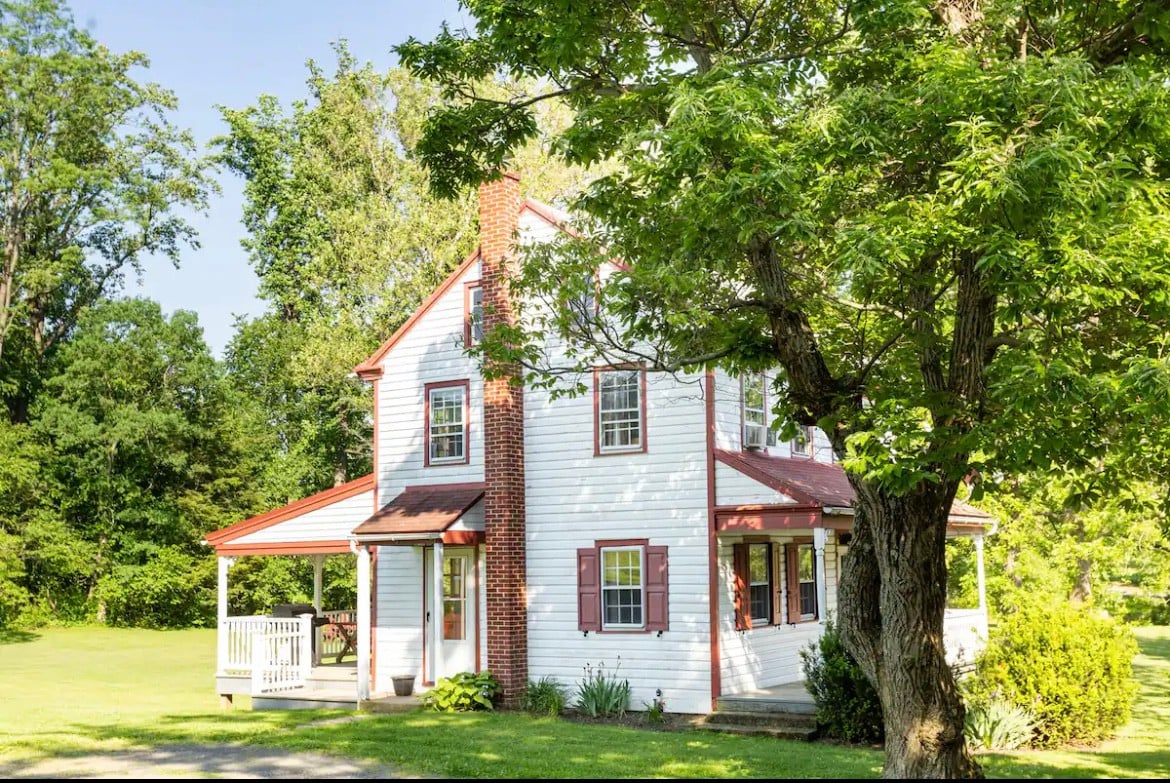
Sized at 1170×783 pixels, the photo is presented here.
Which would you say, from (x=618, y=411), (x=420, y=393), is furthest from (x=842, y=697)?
(x=420, y=393)

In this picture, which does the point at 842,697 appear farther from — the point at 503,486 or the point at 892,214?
the point at 892,214

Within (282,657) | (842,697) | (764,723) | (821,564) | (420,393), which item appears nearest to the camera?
(842,697)

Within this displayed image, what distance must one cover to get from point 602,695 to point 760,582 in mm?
3392


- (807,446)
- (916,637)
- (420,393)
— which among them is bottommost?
(916,637)

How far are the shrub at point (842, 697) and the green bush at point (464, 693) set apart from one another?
211 inches

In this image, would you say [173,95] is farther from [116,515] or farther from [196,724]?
[196,724]

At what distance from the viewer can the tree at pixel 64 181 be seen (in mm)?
40312

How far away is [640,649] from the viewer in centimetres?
1842

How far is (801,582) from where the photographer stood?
2106 centimetres

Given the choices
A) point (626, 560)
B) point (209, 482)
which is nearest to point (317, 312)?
point (209, 482)

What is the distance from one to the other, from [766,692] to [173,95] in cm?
3637

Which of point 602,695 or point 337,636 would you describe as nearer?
point 602,695

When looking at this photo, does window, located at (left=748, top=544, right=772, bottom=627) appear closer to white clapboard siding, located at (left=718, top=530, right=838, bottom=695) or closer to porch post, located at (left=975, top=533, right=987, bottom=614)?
white clapboard siding, located at (left=718, top=530, right=838, bottom=695)

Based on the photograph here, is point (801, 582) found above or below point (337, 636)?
above
